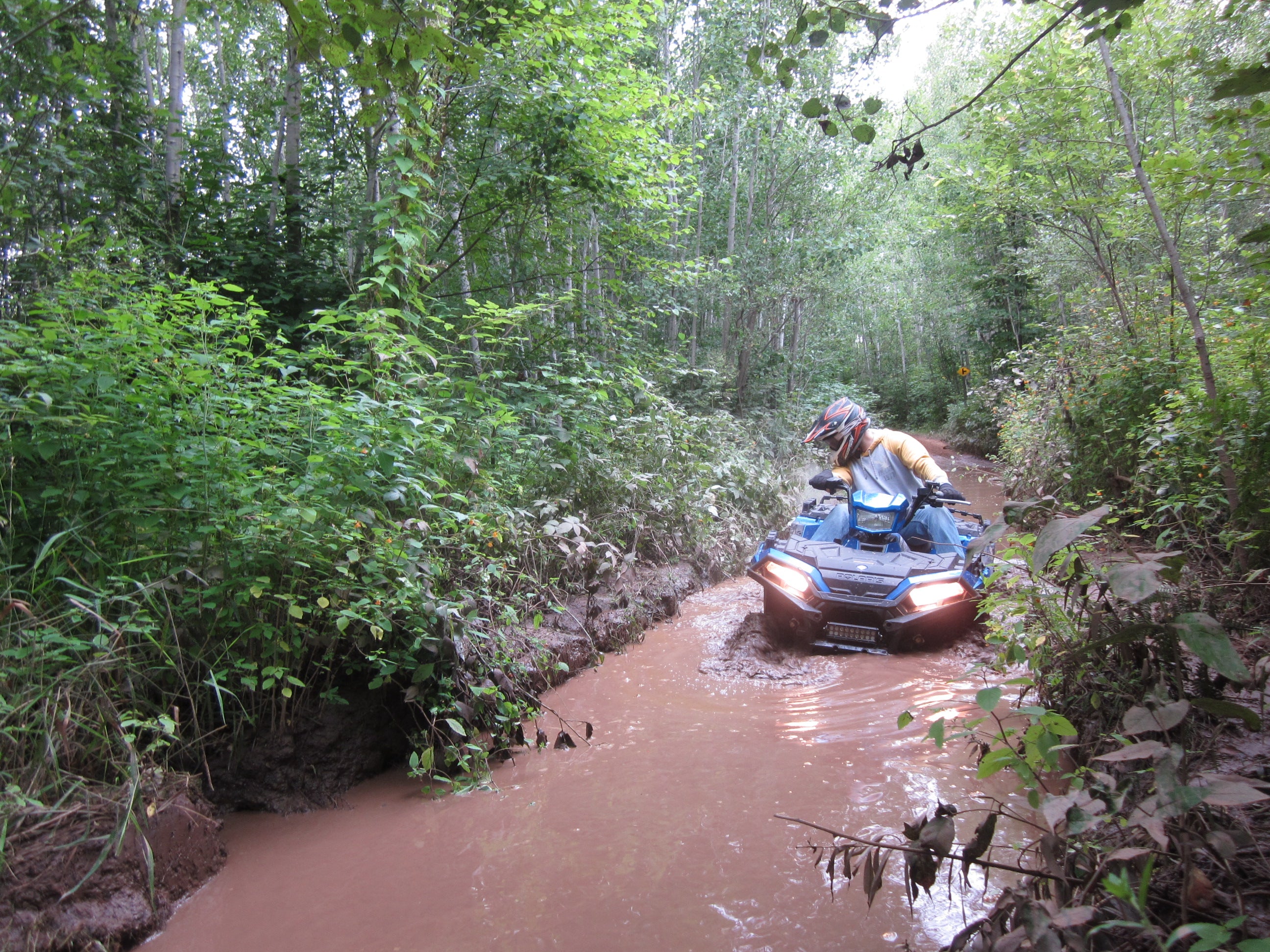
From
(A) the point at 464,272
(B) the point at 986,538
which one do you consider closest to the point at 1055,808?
(B) the point at 986,538

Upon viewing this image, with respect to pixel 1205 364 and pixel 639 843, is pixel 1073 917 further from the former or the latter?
pixel 1205 364

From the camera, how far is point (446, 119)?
6488 mm

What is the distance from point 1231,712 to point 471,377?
6.29 m

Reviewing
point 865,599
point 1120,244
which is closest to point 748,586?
point 865,599

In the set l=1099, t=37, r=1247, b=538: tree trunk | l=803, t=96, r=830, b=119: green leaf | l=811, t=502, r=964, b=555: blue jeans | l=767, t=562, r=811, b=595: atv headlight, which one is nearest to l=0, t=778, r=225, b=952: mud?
l=803, t=96, r=830, b=119: green leaf

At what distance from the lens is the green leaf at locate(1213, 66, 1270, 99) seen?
5.88ft

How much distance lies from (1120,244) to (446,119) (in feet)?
29.5

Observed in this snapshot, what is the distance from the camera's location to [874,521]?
5.38 metres

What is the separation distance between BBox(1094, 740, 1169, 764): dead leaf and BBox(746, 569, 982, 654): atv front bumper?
2.83m

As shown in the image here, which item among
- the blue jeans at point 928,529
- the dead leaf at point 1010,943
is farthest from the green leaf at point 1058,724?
the blue jeans at point 928,529

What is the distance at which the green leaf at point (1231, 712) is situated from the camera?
164 centimetres

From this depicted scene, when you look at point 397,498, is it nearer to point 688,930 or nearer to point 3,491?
point 3,491

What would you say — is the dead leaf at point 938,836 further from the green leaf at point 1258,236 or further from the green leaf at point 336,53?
the green leaf at point 336,53

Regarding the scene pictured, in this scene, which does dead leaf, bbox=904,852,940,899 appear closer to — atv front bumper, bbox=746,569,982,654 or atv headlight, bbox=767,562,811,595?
atv front bumper, bbox=746,569,982,654
